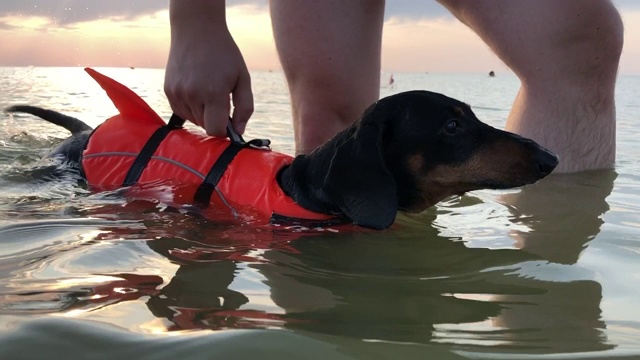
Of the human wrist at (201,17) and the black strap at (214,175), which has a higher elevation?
the human wrist at (201,17)

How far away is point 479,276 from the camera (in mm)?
2014

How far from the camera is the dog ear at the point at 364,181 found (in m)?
2.65

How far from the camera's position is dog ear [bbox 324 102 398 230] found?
2.65m

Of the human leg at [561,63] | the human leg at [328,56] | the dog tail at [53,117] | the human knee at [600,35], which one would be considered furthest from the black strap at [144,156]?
the human knee at [600,35]

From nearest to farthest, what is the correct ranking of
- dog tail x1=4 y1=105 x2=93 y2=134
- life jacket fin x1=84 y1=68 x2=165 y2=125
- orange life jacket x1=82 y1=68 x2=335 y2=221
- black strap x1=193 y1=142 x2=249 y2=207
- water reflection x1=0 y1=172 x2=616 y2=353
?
water reflection x1=0 y1=172 x2=616 y2=353 → orange life jacket x1=82 y1=68 x2=335 y2=221 → black strap x1=193 y1=142 x2=249 y2=207 → life jacket fin x1=84 y1=68 x2=165 y2=125 → dog tail x1=4 y1=105 x2=93 y2=134

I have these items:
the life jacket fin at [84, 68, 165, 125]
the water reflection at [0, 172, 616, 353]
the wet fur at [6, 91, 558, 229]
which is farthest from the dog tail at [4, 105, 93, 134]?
the wet fur at [6, 91, 558, 229]

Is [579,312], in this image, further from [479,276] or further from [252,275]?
[252,275]

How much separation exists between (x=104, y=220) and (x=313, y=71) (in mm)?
Result: 1844

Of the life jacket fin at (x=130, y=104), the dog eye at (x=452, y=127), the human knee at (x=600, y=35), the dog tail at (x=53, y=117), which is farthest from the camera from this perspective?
the dog tail at (x=53, y=117)

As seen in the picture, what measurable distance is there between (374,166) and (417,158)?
278 mm

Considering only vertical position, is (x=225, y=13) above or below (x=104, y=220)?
above

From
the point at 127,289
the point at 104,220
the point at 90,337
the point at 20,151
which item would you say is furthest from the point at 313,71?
the point at 90,337

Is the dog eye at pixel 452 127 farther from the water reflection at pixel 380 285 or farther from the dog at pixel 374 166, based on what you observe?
the water reflection at pixel 380 285

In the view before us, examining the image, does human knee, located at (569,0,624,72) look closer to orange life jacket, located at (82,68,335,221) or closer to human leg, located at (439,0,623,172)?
human leg, located at (439,0,623,172)
